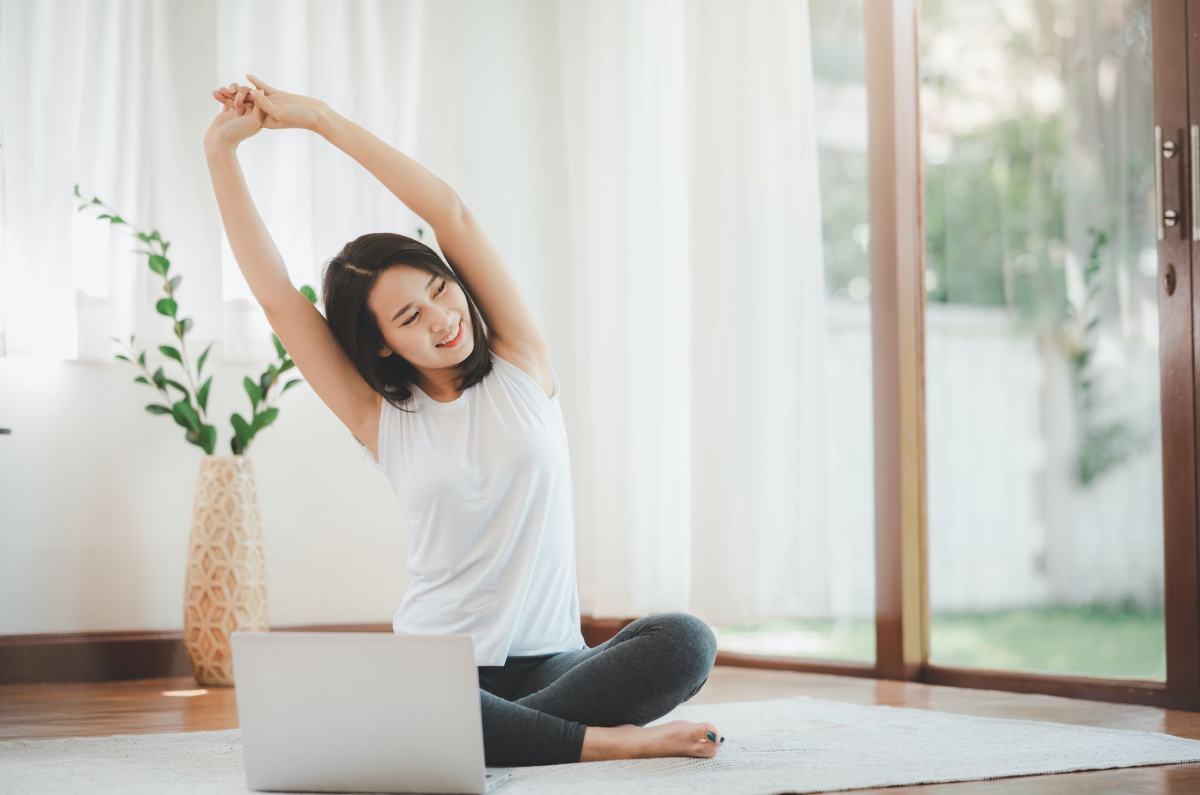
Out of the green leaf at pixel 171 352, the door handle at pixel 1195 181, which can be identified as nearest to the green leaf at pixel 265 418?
the green leaf at pixel 171 352

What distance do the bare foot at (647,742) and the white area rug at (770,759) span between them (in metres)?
0.01

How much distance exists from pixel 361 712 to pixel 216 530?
1.44 meters

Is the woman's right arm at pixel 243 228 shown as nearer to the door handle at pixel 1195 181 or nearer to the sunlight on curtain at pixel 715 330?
the sunlight on curtain at pixel 715 330

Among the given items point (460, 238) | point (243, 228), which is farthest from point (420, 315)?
point (243, 228)

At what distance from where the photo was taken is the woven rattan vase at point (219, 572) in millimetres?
2523

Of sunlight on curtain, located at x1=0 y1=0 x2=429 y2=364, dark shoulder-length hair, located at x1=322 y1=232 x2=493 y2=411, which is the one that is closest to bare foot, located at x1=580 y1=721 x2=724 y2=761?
dark shoulder-length hair, located at x1=322 y1=232 x2=493 y2=411

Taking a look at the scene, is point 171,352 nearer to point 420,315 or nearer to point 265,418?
point 265,418

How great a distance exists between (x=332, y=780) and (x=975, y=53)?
83.2 inches

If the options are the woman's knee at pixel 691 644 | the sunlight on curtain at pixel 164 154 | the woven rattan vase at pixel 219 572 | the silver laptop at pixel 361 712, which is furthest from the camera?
the sunlight on curtain at pixel 164 154

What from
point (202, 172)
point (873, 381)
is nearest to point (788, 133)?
point (873, 381)

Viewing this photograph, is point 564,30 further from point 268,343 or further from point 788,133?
point 268,343

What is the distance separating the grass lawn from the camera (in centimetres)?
221

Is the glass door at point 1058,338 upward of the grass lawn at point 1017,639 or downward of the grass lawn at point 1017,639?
upward

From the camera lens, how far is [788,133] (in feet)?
8.73
